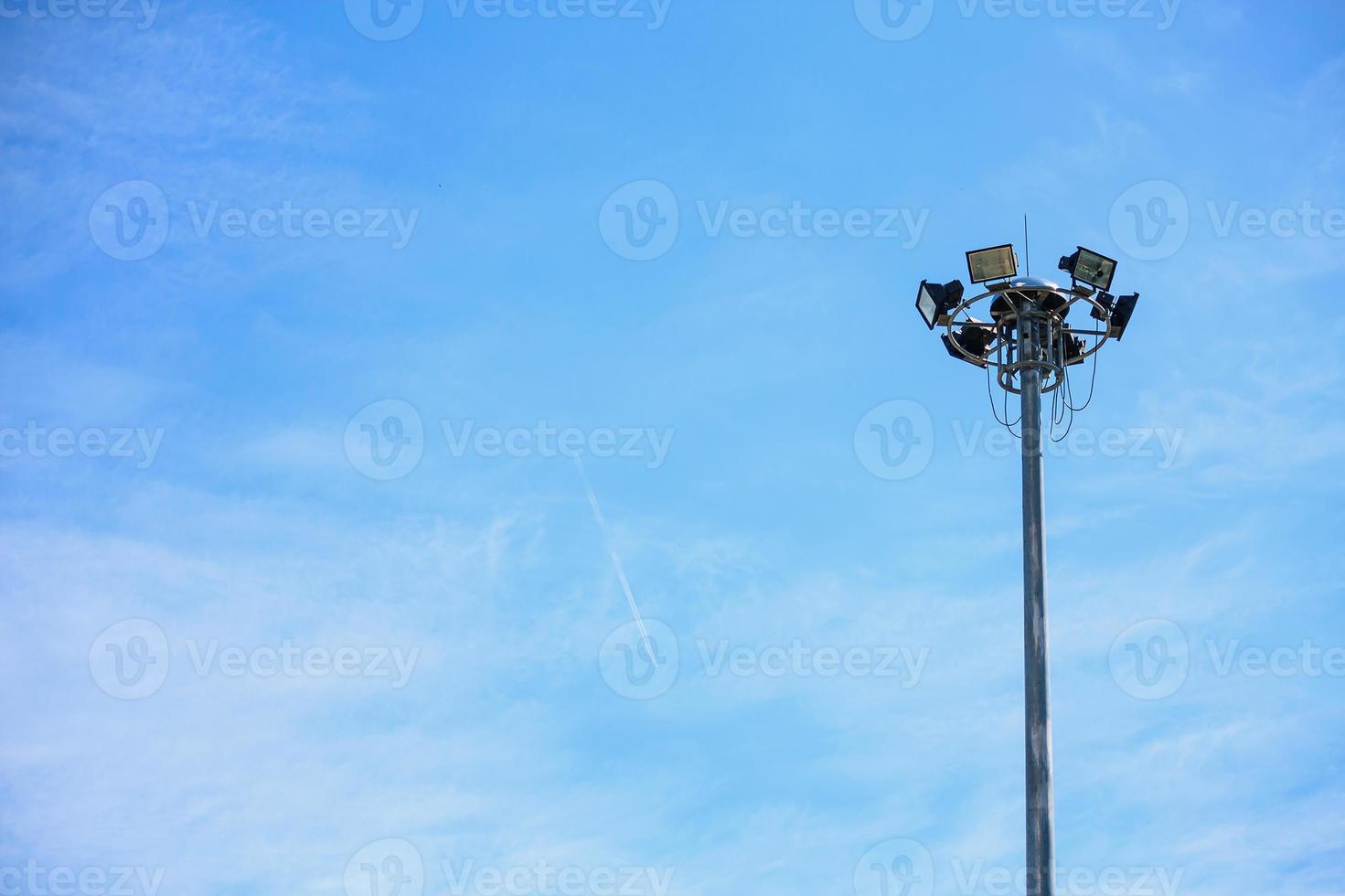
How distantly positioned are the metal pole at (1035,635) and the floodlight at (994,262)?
0.70m

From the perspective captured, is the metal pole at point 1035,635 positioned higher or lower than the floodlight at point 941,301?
lower

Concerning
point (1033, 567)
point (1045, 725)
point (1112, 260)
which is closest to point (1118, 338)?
point (1112, 260)

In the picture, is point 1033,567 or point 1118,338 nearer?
point 1033,567

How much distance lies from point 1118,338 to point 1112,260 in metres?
1.31

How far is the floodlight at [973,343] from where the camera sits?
2853 cm

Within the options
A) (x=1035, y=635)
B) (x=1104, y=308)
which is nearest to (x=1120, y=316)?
(x=1104, y=308)

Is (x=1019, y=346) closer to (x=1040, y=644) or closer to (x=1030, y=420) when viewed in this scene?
(x=1030, y=420)

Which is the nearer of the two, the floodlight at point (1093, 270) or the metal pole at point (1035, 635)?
the metal pole at point (1035, 635)

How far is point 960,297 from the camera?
2836 cm

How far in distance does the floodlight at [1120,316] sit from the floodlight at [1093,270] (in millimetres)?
601

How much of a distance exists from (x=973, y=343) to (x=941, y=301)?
0.91m

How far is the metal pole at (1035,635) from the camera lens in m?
24.4

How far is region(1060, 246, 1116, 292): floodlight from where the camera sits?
28.1 meters

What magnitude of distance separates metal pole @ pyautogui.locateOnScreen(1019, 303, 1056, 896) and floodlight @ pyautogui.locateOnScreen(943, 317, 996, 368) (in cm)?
77
